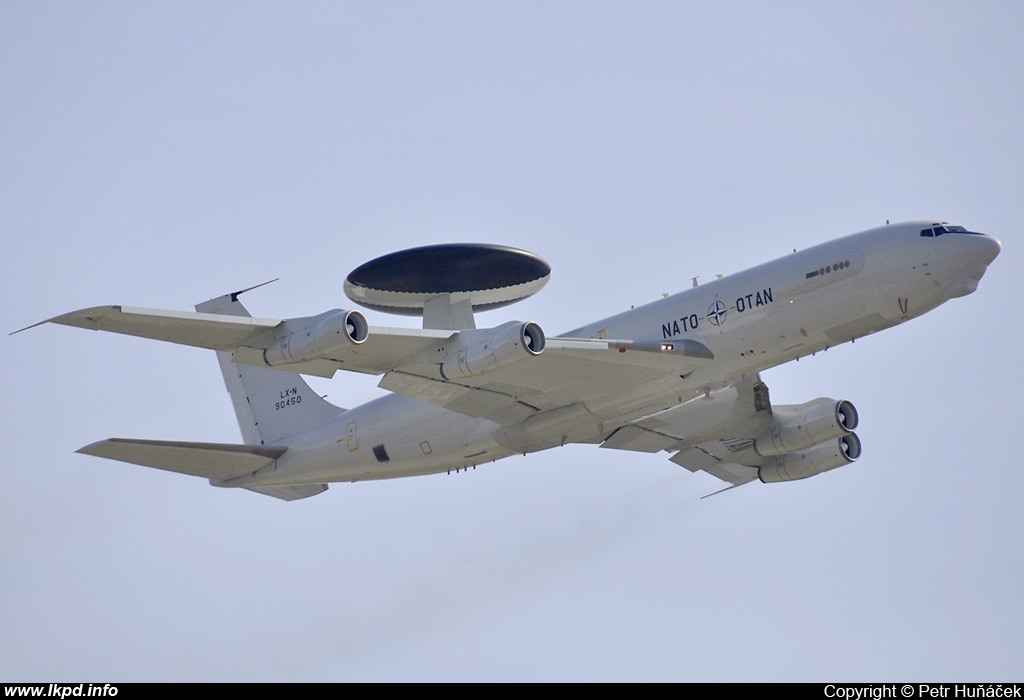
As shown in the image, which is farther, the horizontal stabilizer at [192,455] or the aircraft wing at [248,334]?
the horizontal stabilizer at [192,455]

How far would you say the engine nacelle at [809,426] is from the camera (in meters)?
46.8

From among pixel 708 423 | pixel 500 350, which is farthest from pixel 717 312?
pixel 708 423

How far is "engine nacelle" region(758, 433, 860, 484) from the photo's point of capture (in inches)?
1918

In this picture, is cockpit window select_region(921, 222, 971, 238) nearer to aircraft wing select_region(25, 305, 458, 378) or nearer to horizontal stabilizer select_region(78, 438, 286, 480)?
aircraft wing select_region(25, 305, 458, 378)

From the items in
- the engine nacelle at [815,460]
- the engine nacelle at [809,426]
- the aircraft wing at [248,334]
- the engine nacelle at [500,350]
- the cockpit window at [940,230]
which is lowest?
the engine nacelle at [815,460]

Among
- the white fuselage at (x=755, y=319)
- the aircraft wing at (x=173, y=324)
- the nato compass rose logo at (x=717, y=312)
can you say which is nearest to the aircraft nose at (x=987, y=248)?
the white fuselage at (x=755, y=319)

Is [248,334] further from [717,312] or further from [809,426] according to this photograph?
[809,426]

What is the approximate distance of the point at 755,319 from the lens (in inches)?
1550

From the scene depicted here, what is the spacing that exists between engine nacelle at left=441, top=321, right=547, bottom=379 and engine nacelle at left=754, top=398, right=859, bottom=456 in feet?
42.4

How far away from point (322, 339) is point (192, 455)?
1053 centimetres

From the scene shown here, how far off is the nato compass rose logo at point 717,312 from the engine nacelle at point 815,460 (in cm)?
1074

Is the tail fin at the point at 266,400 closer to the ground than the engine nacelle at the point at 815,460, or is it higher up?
higher up

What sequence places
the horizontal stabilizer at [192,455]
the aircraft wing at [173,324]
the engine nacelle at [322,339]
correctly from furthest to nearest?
the horizontal stabilizer at [192,455]
the engine nacelle at [322,339]
the aircraft wing at [173,324]

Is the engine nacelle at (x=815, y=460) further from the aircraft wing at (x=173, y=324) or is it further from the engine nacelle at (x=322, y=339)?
the aircraft wing at (x=173, y=324)
